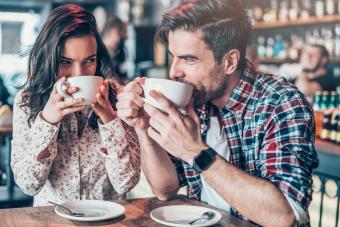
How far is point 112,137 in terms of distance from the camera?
67.3 inches

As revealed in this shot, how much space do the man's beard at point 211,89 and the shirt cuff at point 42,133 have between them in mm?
459

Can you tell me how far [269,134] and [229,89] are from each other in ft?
0.90

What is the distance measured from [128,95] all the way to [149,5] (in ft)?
22.0

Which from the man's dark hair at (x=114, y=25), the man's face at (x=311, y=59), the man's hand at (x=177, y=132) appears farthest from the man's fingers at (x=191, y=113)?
the man's face at (x=311, y=59)

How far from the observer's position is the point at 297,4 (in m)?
6.27

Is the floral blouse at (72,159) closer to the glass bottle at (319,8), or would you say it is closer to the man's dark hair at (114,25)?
the man's dark hair at (114,25)

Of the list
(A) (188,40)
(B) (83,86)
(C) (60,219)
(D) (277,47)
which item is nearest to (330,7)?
(D) (277,47)

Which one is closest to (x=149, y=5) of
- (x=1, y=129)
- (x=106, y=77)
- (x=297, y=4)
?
(x=297, y=4)

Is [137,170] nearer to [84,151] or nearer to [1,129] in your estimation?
[84,151]

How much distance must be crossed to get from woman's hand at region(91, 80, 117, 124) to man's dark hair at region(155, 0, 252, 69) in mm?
281

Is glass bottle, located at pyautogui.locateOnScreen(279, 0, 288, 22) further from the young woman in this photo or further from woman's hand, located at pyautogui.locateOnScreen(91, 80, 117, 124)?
woman's hand, located at pyautogui.locateOnScreen(91, 80, 117, 124)

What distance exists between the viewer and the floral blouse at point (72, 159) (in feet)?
5.43

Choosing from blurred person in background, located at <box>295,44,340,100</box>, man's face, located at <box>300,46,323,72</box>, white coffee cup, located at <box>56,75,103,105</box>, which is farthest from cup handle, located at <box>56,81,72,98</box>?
man's face, located at <box>300,46,323,72</box>

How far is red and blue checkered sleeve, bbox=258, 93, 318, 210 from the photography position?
1367mm
